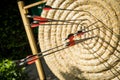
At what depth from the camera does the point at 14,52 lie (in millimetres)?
8328

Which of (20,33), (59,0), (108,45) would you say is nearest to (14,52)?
(20,33)

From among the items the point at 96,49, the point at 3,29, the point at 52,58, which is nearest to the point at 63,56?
the point at 52,58

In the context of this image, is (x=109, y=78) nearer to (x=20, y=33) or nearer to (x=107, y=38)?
(x=107, y=38)

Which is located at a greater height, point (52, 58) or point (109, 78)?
point (52, 58)

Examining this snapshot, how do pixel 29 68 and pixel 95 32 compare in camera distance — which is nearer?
pixel 95 32

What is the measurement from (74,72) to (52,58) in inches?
19.1

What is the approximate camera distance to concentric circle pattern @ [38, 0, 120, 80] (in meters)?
3.65

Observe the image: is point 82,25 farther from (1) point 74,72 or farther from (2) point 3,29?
(2) point 3,29

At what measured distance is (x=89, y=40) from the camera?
13.0ft

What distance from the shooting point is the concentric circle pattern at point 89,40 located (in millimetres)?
3646

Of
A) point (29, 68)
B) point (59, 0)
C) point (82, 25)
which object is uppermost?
point (59, 0)

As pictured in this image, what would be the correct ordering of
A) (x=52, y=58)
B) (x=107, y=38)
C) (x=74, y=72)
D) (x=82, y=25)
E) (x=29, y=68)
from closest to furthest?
(x=107, y=38), (x=82, y=25), (x=74, y=72), (x=52, y=58), (x=29, y=68)

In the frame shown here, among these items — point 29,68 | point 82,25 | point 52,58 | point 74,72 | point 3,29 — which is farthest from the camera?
point 3,29

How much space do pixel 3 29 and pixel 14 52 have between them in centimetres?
73
